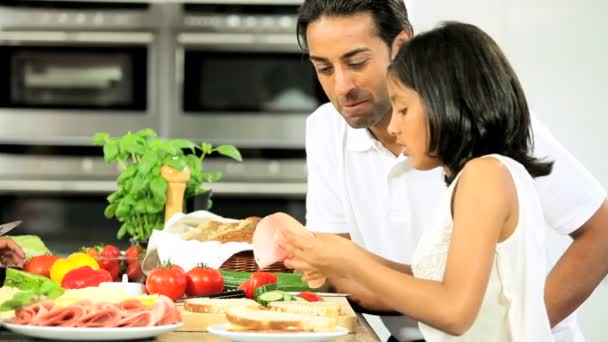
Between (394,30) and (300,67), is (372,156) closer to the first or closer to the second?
(394,30)

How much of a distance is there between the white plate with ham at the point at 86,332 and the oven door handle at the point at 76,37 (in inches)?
137

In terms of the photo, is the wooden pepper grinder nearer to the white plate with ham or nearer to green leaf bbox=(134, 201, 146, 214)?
green leaf bbox=(134, 201, 146, 214)

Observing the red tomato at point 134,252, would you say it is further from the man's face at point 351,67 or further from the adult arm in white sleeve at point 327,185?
the man's face at point 351,67

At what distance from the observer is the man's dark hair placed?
9.96 feet

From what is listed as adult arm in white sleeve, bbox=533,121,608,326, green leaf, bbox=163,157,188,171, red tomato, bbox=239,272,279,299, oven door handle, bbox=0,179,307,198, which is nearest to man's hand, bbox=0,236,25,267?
red tomato, bbox=239,272,279,299

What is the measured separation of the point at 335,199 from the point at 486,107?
1.33m

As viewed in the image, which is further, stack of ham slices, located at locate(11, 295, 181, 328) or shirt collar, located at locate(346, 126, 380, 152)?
shirt collar, located at locate(346, 126, 380, 152)

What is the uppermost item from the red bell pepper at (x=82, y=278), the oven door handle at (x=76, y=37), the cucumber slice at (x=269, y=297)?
the oven door handle at (x=76, y=37)

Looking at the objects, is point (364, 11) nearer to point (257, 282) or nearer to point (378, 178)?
point (378, 178)

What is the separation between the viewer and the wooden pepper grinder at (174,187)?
11.4ft

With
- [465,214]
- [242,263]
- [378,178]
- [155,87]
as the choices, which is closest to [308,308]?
[465,214]

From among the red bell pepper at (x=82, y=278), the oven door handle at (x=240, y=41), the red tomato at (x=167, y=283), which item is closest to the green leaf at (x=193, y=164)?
the red bell pepper at (x=82, y=278)

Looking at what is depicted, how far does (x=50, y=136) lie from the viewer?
517 centimetres

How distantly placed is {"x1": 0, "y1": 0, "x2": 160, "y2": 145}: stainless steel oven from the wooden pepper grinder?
5.65 ft
